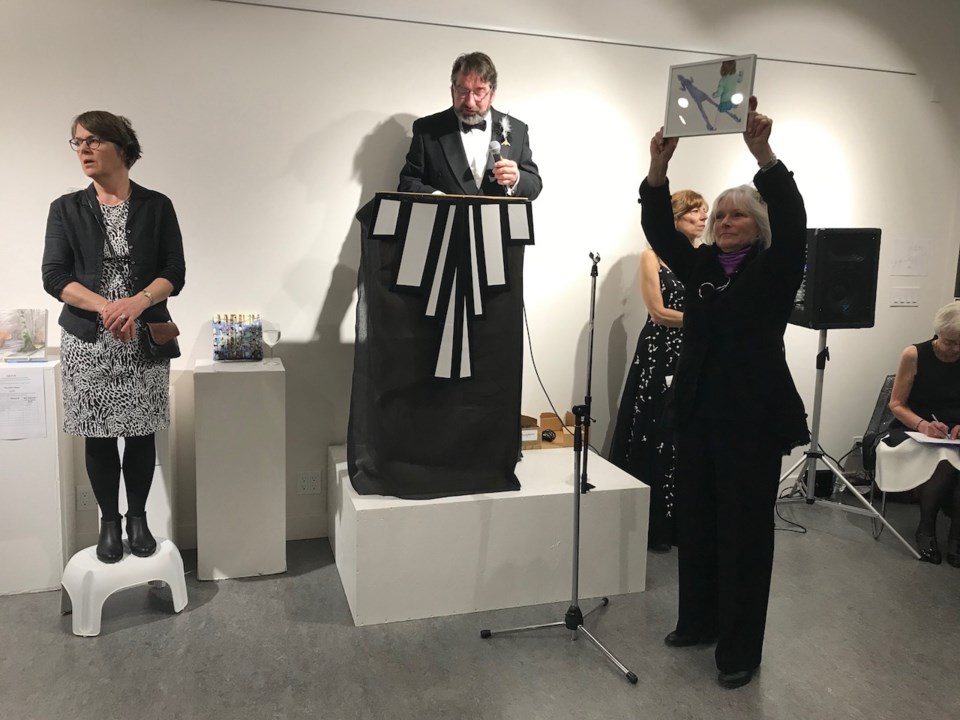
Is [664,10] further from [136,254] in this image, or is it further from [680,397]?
[136,254]

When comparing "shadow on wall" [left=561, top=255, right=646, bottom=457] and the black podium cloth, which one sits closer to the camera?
the black podium cloth

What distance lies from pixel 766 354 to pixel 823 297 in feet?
5.41

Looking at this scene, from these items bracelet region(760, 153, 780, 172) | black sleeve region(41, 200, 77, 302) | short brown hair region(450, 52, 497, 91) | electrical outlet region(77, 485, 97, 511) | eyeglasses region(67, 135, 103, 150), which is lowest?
electrical outlet region(77, 485, 97, 511)

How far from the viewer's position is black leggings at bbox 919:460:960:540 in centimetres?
372

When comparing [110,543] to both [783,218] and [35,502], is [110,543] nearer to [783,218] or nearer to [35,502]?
[35,502]

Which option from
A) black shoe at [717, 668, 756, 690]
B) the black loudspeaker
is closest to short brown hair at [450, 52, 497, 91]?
the black loudspeaker

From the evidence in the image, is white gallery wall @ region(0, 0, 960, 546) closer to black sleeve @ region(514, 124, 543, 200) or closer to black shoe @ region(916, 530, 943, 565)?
black sleeve @ region(514, 124, 543, 200)

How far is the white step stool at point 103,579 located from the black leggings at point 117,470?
0.16 m

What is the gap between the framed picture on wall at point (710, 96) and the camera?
2.22m

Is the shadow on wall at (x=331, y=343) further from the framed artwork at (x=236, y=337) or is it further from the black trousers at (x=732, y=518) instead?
the black trousers at (x=732, y=518)

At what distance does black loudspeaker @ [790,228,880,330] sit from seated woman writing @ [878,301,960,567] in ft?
1.06

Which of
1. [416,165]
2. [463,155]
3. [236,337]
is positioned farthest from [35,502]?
[463,155]

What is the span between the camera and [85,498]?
3406 mm

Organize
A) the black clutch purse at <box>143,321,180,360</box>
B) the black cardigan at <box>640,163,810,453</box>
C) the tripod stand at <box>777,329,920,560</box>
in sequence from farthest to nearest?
the tripod stand at <box>777,329,920,560</box> → the black clutch purse at <box>143,321,180,360</box> → the black cardigan at <box>640,163,810,453</box>
